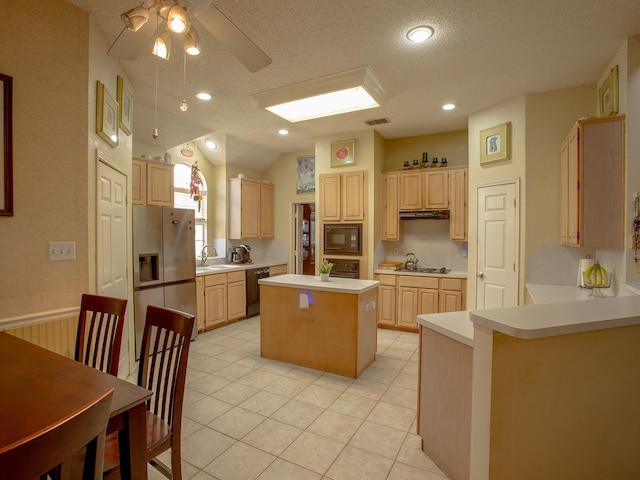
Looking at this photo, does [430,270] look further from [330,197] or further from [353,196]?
[330,197]

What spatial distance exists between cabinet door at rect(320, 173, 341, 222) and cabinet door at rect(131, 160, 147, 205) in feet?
8.02

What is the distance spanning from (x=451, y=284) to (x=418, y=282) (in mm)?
424

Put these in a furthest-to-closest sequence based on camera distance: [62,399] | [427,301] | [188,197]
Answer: [188,197], [427,301], [62,399]

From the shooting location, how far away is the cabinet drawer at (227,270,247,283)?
481 cm

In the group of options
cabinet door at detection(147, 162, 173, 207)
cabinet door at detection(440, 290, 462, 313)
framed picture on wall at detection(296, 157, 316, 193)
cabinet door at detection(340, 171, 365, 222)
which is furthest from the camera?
framed picture on wall at detection(296, 157, 316, 193)

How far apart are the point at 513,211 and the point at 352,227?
209cm

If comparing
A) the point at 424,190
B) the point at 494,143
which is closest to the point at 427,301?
the point at 424,190

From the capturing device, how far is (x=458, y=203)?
4.37 meters

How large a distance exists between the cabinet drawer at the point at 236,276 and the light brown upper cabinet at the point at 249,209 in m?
0.73

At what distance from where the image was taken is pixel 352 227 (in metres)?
4.75

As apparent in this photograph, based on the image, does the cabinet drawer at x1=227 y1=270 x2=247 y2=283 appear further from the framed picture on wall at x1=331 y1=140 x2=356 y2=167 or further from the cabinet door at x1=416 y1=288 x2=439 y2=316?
the cabinet door at x1=416 y1=288 x2=439 y2=316

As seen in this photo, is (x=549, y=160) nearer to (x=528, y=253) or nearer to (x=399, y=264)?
(x=528, y=253)

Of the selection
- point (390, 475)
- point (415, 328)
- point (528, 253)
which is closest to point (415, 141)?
point (528, 253)

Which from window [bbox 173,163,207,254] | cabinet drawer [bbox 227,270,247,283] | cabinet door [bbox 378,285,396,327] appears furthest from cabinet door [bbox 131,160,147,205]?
cabinet door [bbox 378,285,396,327]
